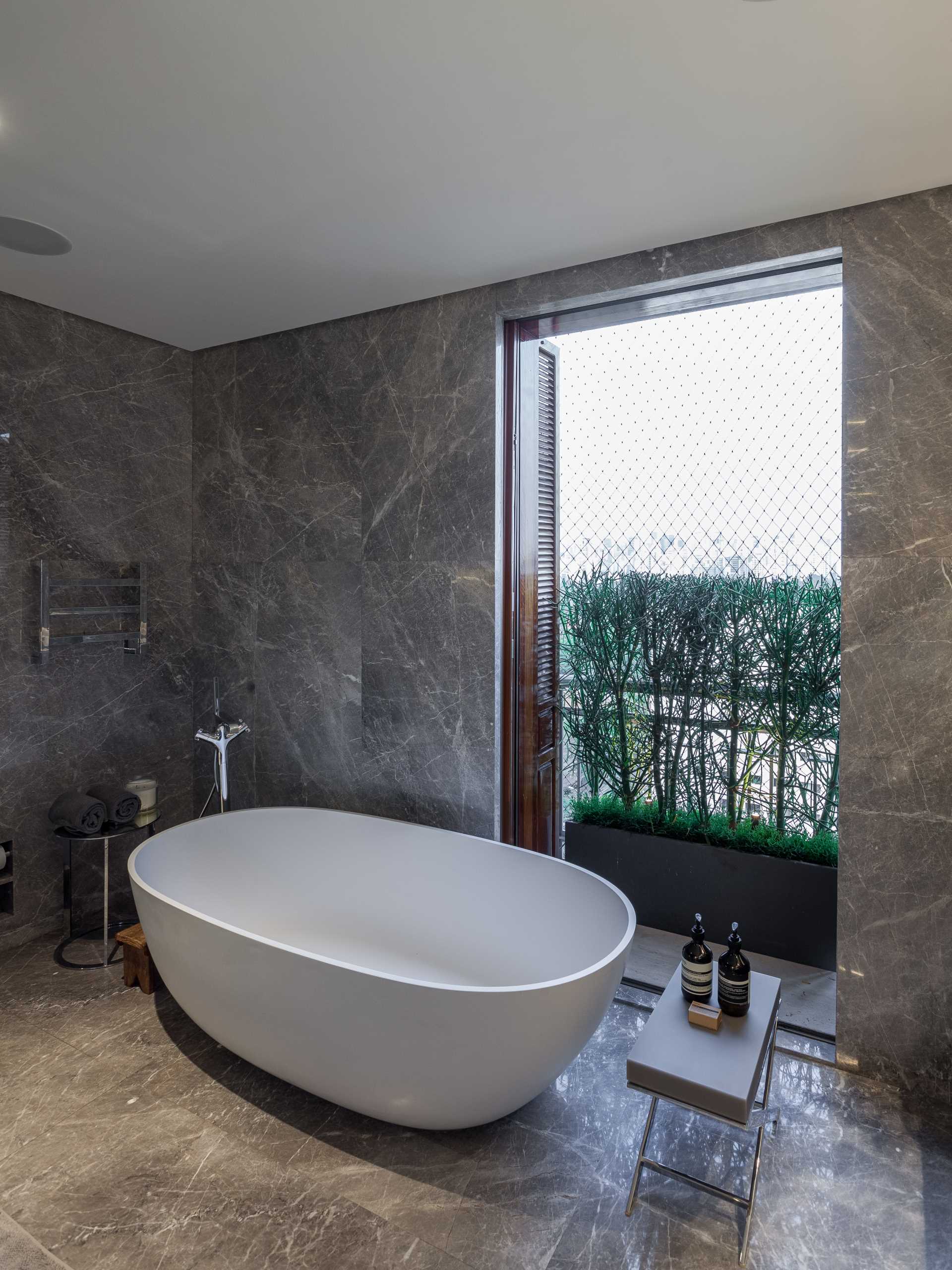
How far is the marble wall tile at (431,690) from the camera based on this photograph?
3.16 m

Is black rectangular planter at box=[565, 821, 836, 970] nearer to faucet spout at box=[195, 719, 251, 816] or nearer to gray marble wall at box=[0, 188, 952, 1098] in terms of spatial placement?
gray marble wall at box=[0, 188, 952, 1098]

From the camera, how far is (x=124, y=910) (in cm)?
382

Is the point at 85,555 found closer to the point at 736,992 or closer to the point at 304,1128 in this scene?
the point at 304,1128

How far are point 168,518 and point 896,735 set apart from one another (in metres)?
3.39

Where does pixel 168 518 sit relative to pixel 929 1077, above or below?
above

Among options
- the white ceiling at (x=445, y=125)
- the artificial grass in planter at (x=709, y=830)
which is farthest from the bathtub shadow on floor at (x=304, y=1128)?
the white ceiling at (x=445, y=125)

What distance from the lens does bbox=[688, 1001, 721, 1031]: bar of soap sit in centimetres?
201

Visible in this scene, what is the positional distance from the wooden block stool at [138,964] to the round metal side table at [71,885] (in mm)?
220

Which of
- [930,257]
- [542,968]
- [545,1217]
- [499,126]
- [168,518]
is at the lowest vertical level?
[545,1217]

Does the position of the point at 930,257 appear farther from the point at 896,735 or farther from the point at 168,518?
the point at 168,518

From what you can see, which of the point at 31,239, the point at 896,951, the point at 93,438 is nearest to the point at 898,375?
the point at 896,951

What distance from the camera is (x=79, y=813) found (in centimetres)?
319

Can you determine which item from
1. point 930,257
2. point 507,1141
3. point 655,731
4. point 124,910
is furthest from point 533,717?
point 124,910

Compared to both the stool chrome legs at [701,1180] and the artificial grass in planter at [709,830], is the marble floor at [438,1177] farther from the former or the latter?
the artificial grass in planter at [709,830]
